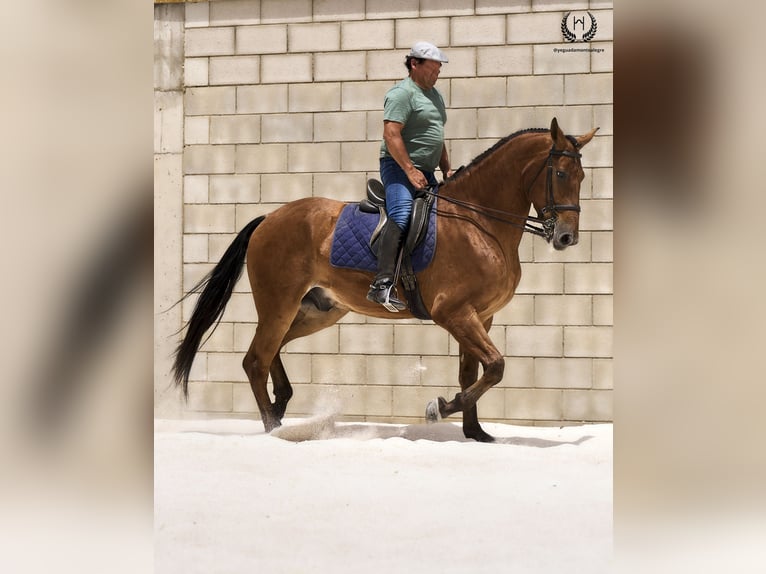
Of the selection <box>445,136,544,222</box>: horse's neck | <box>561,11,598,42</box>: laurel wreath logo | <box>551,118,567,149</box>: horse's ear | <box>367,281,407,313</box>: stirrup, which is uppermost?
<box>561,11,598,42</box>: laurel wreath logo

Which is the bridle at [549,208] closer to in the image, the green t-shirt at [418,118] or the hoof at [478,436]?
the green t-shirt at [418,118]

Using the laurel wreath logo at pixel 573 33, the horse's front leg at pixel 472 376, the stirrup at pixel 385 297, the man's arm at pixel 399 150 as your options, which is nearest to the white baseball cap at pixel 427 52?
the man's arm at pixel 399 150

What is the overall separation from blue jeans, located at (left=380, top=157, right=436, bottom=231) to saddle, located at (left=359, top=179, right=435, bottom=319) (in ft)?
A: 0.12

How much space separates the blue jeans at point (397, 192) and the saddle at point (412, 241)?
4cm

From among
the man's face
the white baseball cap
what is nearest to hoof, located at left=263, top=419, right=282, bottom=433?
the man's face

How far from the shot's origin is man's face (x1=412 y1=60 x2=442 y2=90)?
5520mm

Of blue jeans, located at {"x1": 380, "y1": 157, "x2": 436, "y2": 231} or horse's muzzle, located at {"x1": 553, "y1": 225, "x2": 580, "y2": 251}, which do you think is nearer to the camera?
horse's muzzle, located at {"x1": 553, "y1": 225, "x2": 580, "y2": 251}

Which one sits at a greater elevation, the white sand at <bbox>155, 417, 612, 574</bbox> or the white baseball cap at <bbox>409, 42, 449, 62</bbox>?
the white baseball cap at <bbox>409, 42, 449, 62</bbox>

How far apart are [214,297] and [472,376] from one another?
5.32ft

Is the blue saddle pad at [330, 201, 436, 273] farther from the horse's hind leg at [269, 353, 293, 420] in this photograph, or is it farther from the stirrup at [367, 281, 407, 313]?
the horse's hind leg at [269, 353, 293, 420]

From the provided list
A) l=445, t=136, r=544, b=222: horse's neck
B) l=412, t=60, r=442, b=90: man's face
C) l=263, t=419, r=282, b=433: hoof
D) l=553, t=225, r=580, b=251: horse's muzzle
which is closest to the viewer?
l=553, t=225, r=580, b=251: horse's muzzle

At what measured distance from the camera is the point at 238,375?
20.3ft

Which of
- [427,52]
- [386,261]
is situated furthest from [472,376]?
[427,52]
